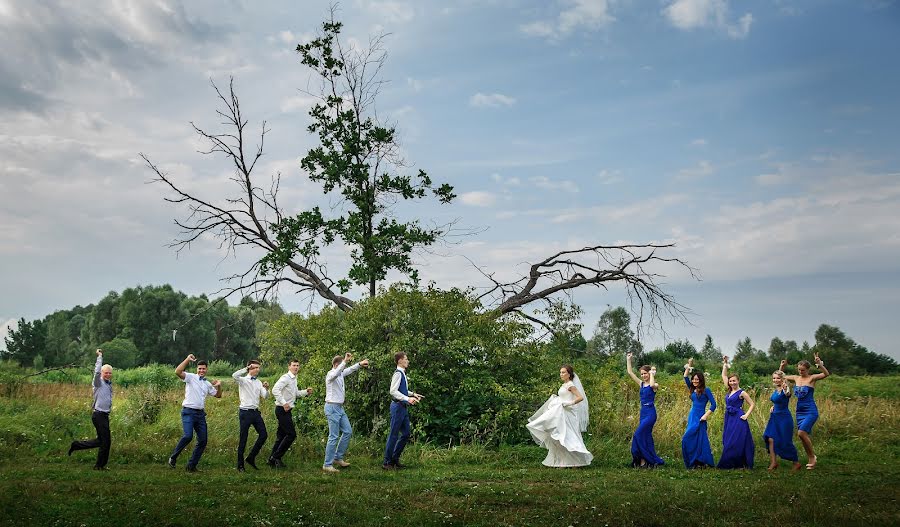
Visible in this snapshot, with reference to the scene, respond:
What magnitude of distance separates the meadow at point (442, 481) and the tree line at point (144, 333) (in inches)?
1876

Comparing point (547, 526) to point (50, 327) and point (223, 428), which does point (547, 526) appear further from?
point (50, 327)

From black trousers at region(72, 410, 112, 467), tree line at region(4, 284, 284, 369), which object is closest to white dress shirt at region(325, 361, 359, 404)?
black trousers at region(72, 410, 112, 467)

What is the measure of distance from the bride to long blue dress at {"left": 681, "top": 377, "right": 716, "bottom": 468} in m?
2.09

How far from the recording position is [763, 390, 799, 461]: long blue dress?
50.7 feet

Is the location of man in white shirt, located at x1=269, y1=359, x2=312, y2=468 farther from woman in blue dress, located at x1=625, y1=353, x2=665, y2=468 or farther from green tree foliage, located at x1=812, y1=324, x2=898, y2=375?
green tree foliage, located at x1=812, y1=324, x2=898, y2=375

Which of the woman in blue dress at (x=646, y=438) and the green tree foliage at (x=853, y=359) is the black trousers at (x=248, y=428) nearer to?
the woman in blue dress at (x=646, y=438)

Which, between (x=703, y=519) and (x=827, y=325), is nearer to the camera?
(x=703, y=519)

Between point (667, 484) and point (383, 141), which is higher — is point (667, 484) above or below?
below

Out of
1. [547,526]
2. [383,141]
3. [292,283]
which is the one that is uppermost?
[383,141]

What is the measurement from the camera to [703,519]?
33.0ft

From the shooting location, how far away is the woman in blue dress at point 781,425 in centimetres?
1537

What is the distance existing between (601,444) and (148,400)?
42.5ft

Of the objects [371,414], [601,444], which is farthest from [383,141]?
[601,444]

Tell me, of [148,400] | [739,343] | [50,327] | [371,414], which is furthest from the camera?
[50,327]
